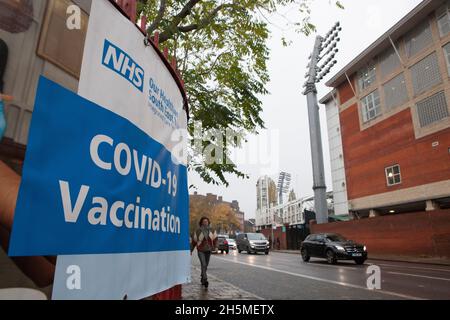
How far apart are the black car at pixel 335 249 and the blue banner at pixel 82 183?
1461 centimetres

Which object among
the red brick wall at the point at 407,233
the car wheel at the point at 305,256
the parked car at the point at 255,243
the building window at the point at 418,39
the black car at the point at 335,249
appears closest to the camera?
the black car at the point at 335,249

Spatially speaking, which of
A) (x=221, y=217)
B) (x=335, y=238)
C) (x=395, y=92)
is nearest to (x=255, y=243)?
(x=335, y=238)

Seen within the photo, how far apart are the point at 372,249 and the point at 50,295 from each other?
27420mm

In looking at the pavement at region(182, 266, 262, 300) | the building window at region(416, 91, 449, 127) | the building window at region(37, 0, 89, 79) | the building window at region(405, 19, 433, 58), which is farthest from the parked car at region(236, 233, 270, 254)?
the building window at region(37, 0, 89, 79)

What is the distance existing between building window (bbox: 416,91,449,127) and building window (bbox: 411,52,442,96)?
38.0 inches

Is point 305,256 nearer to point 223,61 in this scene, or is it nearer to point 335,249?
point 335,249

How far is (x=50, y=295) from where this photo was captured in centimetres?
147

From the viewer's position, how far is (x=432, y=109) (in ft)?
78.0

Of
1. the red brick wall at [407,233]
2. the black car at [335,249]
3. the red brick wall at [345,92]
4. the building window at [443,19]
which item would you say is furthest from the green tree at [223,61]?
the red brick wall at [345,92]

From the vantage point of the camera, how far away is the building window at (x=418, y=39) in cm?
2482

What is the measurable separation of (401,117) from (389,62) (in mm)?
5661

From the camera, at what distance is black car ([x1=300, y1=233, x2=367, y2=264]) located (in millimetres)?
15141

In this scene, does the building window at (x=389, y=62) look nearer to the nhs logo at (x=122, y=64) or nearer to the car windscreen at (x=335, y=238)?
the car windscreen at (x=335, y=238)

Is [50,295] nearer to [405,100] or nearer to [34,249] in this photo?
[34,249]
